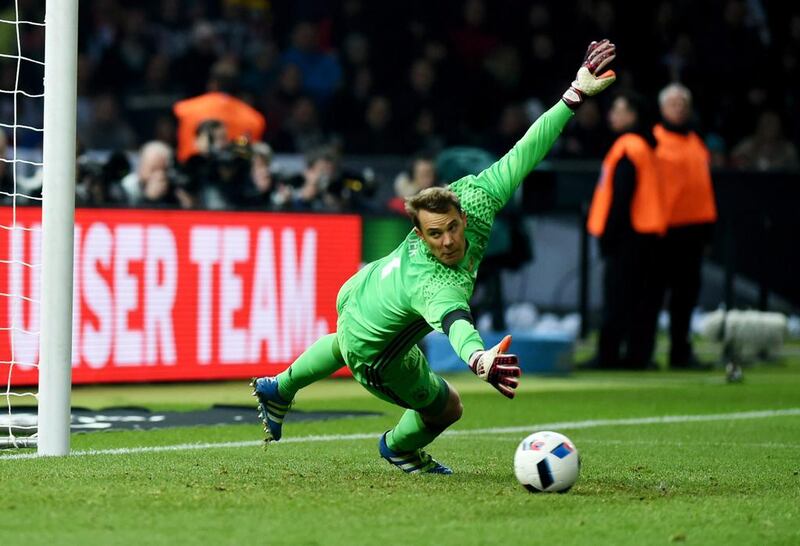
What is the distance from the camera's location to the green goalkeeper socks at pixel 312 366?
7.71m

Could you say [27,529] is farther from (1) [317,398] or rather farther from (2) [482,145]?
(2) [482,145]

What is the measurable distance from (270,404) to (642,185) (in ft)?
26.3

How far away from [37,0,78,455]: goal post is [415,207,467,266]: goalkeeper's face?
6.05 ft

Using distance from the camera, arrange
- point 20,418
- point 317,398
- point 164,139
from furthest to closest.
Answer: point 164,139
point 317,398
point 20,418

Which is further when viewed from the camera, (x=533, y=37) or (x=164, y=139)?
(x=533, y=37)

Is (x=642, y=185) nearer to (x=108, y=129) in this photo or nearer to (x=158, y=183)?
(x=158, y=183)

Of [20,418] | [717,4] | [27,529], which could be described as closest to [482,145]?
[717,4]

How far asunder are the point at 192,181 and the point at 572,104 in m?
7.17

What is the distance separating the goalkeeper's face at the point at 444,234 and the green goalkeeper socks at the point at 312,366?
0.89 meters

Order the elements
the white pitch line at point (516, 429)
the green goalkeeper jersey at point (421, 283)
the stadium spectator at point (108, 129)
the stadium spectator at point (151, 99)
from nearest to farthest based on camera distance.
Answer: the green goalkeeper jersey at point (421, 283) → the white pitch line at point (516, 429) → the stadium spectator at point (108, 129) → the stadium spectator at point (151, 99)

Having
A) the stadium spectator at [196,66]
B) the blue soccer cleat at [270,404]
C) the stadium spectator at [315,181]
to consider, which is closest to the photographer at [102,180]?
the stadium spectator at [315,181]

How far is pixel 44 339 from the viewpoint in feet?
25.7

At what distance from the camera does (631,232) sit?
15.3m

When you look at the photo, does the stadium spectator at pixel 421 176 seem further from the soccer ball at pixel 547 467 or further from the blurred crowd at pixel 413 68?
the soccer ball at pixel 547 467
